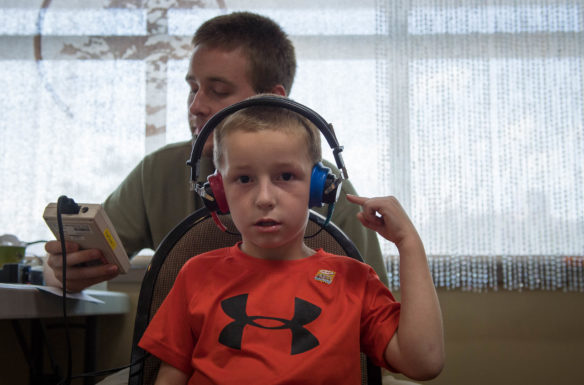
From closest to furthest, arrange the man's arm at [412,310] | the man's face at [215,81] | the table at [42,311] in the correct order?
the man's arm at [412,310]
the table at [42,311]
the man's face at [215,81]

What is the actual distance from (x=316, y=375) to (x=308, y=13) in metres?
1.49

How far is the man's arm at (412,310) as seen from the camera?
2.20 ft

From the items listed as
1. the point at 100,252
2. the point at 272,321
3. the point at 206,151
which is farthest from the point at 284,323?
the point at 206,151

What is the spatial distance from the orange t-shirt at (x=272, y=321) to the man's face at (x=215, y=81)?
49 cm

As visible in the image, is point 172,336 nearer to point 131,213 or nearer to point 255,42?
point 131,213

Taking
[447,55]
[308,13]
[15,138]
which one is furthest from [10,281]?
[447,55]

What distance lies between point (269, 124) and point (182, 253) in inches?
12.2

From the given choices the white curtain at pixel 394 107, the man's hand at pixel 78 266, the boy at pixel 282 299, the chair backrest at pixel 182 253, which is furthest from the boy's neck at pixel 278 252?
the white curtain at pixel 394 107

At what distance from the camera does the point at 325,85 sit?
1.80 meters

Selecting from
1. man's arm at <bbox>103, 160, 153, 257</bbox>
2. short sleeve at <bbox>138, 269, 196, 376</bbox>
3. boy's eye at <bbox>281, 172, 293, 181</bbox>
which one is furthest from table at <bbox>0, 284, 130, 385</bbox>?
boy's eye at <bbox>281, 172, 293, 181</bbox>

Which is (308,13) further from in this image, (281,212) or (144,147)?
(281,212)

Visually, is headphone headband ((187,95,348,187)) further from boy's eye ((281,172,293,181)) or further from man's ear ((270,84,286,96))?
man's ear ((270,84,286,96))

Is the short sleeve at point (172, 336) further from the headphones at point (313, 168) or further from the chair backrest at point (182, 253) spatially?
the headphones at point (313, 168)

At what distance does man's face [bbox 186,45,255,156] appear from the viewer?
120cm
